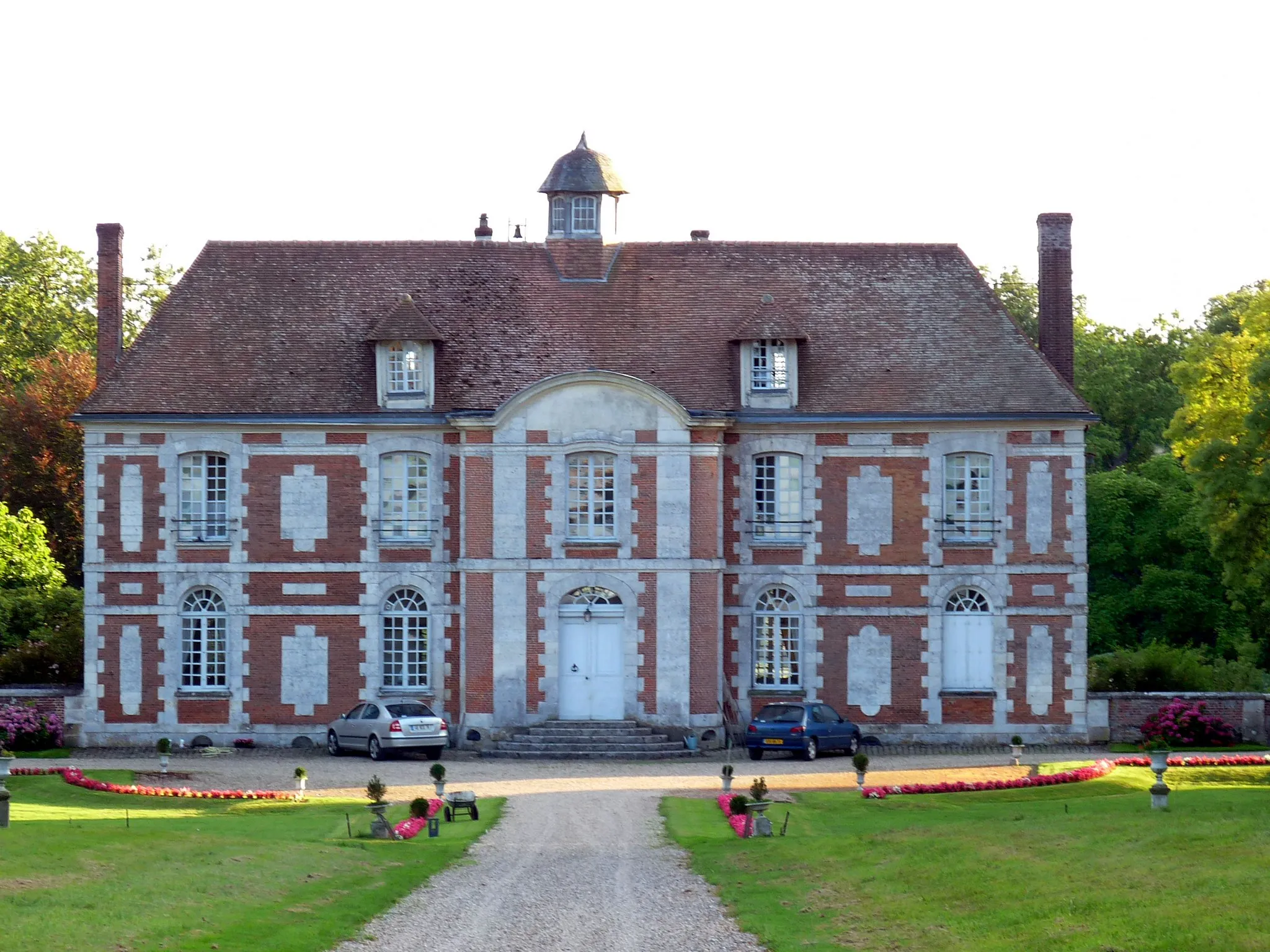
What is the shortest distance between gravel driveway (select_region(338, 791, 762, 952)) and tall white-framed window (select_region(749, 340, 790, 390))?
14.7m

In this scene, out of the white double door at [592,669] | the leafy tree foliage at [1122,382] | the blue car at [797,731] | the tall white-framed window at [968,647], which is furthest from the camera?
the leafy tree foliage at [1122,382]

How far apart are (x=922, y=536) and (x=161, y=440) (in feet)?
53.0

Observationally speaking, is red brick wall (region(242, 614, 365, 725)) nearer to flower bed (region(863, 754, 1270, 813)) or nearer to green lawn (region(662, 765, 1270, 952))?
green lawn (region(662, 765, 1270, 952))

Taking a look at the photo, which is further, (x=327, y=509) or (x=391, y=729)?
(x=327, y=509)

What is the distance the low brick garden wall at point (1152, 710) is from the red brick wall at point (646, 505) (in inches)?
385

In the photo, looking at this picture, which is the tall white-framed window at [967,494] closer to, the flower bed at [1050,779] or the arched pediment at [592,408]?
the arched pediment at [592,408]

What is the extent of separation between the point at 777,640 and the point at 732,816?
13339 mm

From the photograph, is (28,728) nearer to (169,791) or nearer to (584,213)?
(169,791)

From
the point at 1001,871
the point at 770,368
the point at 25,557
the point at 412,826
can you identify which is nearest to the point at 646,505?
the point at 770,368

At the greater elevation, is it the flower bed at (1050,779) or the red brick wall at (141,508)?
the red brick wall at (141,508)

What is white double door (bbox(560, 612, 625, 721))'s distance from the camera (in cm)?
3844

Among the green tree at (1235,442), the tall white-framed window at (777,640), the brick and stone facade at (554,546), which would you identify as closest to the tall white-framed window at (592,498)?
the brick and stone facade at (554,546)

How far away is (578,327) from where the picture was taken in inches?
1593

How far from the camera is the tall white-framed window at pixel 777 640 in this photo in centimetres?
3938
